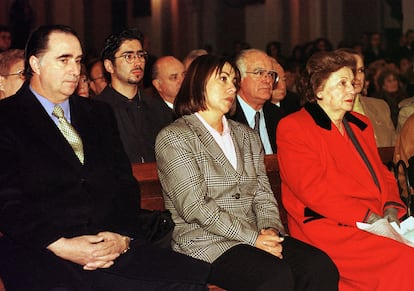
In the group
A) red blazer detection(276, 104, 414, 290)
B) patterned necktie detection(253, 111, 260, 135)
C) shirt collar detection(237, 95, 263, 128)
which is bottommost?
red blazer detection(276, 104, 414, 290)

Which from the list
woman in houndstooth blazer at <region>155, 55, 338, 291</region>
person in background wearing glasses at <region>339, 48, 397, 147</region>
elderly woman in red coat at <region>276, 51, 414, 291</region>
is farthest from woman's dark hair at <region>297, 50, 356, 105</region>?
person in background wearing glasses at <region>339, 48, 397, 147</region>

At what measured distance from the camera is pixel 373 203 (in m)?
4.45

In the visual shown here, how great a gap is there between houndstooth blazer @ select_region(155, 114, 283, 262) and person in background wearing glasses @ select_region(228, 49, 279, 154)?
139cm

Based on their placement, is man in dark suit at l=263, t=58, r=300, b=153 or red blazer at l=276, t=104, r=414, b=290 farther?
man in dark suit at l=263, t=58, r=300, b=153

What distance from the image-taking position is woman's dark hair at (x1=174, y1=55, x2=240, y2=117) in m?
4.20

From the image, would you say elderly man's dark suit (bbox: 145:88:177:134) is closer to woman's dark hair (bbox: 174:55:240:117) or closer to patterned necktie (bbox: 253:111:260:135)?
patterned necktie (bbox: 253:111:260:135)

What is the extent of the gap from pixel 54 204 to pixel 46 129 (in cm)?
32

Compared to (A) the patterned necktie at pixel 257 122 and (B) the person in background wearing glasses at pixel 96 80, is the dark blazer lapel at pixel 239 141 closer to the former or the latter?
(A) the patterned necktie at pixel 257 122

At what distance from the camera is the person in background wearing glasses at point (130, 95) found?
16.9 ft

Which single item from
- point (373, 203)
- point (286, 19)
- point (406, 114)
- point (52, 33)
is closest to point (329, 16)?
point (286, 19)

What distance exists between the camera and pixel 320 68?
4547 mm

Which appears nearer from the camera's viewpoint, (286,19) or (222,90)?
(222,90)

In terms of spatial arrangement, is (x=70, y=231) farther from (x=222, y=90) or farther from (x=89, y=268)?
(x=222, y=90)

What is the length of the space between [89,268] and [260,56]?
2733mm
